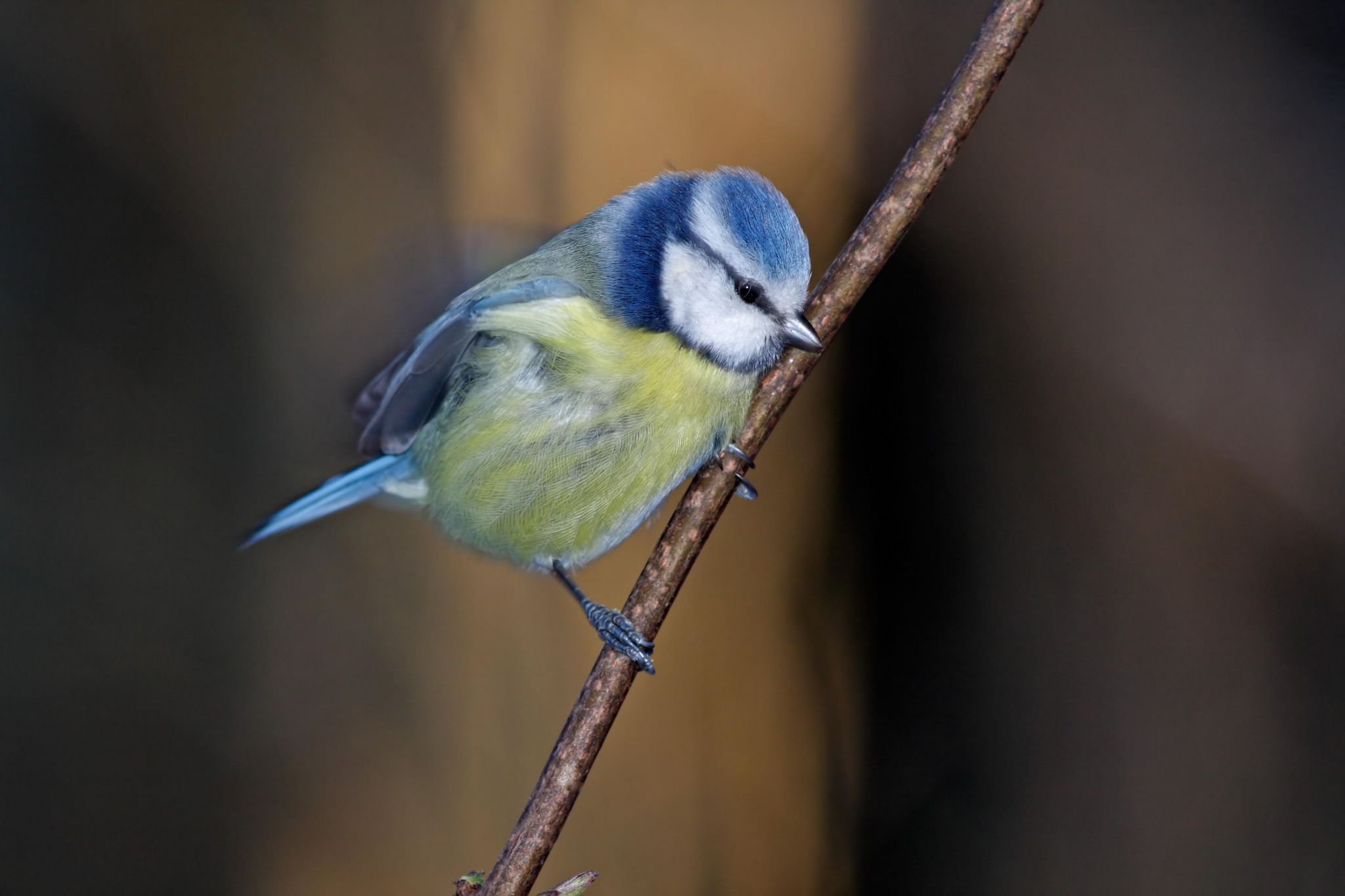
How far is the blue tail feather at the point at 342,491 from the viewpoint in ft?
3.87

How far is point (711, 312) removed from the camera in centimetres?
92

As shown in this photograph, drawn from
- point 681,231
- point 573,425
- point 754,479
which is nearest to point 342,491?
point 573,425

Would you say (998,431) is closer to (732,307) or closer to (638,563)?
(638,563)

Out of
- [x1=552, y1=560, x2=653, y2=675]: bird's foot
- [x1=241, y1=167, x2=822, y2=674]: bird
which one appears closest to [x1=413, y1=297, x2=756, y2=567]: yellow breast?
[x1=241, y1=167, x2=822, y2=674]: bird

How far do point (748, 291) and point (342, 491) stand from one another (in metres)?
0.59

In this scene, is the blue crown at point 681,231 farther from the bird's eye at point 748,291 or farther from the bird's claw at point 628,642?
→ the bird's claw at point 628,642

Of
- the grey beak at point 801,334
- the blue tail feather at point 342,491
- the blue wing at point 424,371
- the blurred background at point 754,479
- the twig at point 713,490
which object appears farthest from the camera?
the blurred background at point 754,479

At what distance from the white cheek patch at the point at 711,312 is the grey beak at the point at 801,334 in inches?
0.6

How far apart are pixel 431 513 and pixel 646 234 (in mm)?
431

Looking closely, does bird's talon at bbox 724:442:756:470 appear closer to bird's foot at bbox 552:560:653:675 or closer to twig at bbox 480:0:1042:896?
twig at bbox 480:0:1042:896

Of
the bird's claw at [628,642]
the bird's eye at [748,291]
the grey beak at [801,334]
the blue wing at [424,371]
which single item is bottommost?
the bird's claw at [628,642]

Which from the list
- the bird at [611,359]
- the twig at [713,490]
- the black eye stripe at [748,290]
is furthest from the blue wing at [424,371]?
the twig at [713,490]

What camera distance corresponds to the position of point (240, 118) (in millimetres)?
1529

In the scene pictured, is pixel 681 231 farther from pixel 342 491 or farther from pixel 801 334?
pixel 342 491
